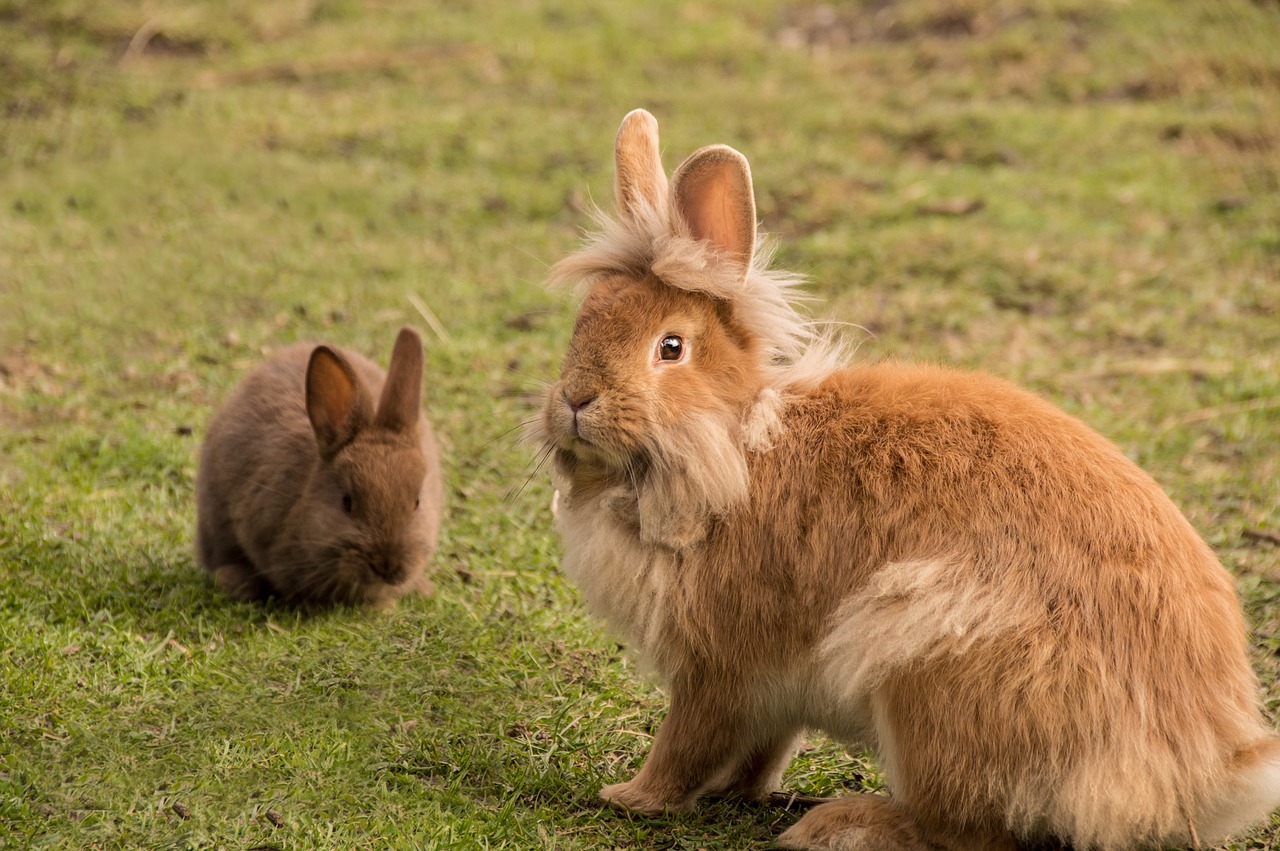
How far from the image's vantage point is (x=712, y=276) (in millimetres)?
3068

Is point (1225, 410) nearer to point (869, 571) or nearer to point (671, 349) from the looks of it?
point (869, 571)

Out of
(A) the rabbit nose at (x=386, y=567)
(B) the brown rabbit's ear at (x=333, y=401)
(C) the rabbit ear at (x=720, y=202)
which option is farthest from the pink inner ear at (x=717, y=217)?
(A) the rabbit nose at (x=386, y=567)

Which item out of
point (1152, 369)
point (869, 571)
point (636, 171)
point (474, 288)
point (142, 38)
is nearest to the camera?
point (869, 571)

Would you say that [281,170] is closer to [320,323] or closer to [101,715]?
[320,323]

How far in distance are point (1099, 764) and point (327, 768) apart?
177 centimetres

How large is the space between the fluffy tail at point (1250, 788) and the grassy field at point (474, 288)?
0.91 m

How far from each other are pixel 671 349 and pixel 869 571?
27.2 inches

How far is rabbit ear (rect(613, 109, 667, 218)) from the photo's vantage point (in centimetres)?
321

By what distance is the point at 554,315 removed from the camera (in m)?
6.20

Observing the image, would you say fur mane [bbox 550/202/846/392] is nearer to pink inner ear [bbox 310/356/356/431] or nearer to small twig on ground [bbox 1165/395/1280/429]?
pink inner ear [bbox 310/356/356/431]

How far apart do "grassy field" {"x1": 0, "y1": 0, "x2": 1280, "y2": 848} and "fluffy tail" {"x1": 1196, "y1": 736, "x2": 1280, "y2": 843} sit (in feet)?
3.00

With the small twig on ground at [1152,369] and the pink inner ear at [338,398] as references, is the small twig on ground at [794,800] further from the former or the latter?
the small twig on ground at [1152,369]

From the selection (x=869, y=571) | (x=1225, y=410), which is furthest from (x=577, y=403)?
(x=1225, y=410)

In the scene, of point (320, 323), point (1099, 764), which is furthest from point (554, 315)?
point (1099, 764)
